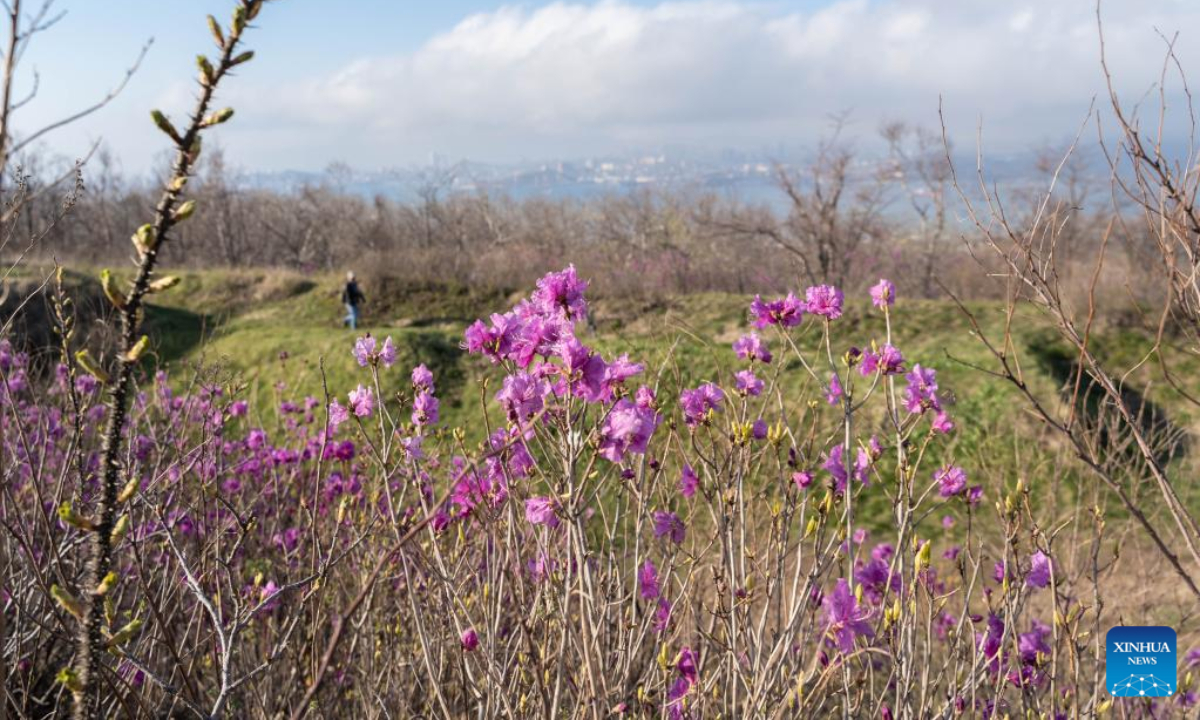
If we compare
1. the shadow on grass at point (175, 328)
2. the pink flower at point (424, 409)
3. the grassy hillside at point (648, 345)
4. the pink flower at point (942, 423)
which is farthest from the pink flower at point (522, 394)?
the shadow on grass at point (175, 328)

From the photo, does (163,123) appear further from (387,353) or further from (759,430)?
(759,430)

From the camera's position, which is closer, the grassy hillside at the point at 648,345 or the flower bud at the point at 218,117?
the flower bud at the point at 218,117

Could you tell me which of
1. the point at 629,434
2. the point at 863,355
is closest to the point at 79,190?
the point at 629,434

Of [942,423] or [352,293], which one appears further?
[352,293]

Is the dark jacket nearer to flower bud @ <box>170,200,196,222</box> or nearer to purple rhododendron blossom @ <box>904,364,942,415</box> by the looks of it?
purple rhododendron blossom @ <box>904,364,942,415</box>

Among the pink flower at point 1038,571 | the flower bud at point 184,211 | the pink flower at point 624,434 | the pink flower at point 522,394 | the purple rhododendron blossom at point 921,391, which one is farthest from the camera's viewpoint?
the purple rhododendron blossom at point 921,391

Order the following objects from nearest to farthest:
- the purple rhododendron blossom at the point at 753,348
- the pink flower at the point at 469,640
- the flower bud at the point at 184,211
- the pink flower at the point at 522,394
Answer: the flower bud at the point at 184,211
the pink flower at the point at 522,394
the pink flower at the point at 469,640
the purple rhododendron blossom at the point at 753,348

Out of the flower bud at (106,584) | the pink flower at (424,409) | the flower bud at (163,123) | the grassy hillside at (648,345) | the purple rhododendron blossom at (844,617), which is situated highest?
the flower bud at (163,123)

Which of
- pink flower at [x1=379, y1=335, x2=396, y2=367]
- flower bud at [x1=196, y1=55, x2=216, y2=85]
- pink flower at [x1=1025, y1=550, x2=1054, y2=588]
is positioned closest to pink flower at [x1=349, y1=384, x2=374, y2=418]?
pink flower at [x1=379, y1=335, x2=396, y2=367]
